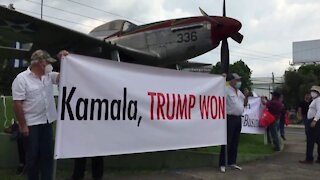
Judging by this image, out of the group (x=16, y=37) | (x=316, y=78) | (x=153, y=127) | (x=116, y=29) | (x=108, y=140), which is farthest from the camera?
(x=316, y=78)

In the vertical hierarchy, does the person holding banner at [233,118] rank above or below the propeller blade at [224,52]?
below

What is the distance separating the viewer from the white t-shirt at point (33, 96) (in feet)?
17.4

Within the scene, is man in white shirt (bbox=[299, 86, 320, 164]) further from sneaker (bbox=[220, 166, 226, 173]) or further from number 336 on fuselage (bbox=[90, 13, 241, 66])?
number 336 on fuselage (bbox=[90, 13, 241, 66])

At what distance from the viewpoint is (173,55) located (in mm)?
12523

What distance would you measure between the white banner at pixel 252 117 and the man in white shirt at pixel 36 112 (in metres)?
7.38

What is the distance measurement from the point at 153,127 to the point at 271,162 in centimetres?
384

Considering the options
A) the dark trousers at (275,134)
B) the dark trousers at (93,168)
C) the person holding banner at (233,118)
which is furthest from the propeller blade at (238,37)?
the dark trousers at (93,168)

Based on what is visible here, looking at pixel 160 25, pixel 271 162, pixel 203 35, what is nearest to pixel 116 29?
pixel 160 25

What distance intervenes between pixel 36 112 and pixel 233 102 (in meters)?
3.98

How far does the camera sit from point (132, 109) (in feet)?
20.7

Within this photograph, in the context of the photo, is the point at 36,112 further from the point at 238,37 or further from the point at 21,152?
the point at 238,37

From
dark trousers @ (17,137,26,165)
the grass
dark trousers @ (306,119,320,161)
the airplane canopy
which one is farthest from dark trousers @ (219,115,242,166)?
the airplane canopy

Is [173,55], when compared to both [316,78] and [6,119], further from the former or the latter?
[316,78]

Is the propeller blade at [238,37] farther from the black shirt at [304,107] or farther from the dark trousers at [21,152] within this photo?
the dark trousers at [21,152]
